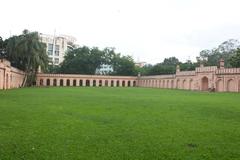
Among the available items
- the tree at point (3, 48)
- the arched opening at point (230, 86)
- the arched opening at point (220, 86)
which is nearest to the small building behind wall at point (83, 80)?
the tree at point (3, 48)

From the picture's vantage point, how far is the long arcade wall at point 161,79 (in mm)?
43406

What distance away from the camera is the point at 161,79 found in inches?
2566

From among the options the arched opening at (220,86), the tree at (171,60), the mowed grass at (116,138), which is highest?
the tree at (171,60)

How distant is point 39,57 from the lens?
49438mm

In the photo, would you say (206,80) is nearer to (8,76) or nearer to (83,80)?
(8,76)

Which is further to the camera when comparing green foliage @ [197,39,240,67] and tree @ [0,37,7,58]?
green foliage @ [197,39,240,67]

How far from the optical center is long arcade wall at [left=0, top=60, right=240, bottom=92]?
43.4 m

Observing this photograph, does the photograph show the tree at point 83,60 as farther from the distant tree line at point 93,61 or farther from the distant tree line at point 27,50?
the distant tree line at point 27,50

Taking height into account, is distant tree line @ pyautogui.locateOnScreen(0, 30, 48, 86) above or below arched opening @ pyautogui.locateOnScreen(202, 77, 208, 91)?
above

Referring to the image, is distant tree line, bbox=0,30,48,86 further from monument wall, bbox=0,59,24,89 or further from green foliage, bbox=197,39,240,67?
green foliage, bbox=197,39,240,67

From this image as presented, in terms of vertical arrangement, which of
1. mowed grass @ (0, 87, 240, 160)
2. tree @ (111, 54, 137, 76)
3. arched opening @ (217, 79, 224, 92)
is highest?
tree @ (111, 54, 137, 76)

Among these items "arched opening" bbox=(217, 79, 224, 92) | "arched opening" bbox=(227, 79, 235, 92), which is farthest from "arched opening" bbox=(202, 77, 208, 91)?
"arched opening" bbox=(227, 79, 235, 92)

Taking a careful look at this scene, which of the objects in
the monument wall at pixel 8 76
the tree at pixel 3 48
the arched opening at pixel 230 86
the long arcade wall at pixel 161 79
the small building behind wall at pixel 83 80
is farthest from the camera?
the small building behind wall at pixel 83 80

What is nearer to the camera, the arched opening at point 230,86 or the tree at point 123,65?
the arched opening at point 230,86
